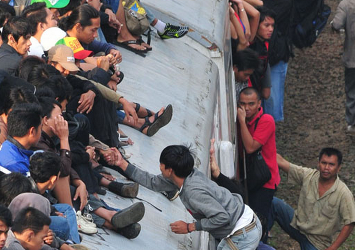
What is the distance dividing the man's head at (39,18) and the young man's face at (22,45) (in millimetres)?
350

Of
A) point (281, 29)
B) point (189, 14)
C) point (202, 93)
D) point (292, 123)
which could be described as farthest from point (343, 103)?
point (202, 93)

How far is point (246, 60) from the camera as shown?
8.50 metres

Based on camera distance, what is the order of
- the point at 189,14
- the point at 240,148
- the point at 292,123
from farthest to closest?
the point at 292,123
the point at 189,14
the point at 240,148

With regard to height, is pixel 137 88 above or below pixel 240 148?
above

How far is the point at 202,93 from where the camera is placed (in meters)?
7.41

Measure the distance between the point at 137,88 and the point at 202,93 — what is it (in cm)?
72

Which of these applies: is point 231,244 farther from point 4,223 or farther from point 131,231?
point 4,223

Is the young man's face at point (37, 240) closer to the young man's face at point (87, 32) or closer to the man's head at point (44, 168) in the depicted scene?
the man's head at point (44, 168)

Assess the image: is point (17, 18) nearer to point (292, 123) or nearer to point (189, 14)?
point (189, 14)

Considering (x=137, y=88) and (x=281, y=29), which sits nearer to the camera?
(x=137, y=88)

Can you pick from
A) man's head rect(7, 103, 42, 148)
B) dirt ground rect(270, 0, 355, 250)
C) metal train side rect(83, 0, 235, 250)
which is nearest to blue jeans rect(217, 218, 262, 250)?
metal train side rect(83, 0, 235, 250)

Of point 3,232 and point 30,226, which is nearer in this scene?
point 3,232

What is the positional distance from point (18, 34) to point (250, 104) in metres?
2.82

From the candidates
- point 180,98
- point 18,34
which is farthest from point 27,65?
point 180,98
